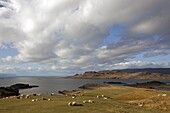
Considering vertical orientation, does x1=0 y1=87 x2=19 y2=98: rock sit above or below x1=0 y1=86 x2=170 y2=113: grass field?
above

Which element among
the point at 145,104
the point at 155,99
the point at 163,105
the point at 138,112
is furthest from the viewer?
the point at 155,99

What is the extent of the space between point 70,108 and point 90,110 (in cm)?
288

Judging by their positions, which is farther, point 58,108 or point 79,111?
point 58,108

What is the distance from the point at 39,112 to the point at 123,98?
3141 centimetres

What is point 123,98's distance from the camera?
6006 cm

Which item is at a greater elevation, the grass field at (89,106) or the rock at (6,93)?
the rock at (6,93)

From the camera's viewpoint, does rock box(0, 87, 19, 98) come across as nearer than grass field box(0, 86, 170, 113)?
No

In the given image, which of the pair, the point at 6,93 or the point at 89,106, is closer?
the point at 89,106

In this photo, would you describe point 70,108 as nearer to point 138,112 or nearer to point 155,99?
point 138,112

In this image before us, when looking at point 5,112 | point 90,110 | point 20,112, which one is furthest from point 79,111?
point 5,112

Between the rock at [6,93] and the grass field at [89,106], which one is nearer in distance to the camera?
the grass field at [89,106]

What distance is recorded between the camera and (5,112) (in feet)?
110

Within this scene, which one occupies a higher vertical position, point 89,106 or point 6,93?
point 6,93

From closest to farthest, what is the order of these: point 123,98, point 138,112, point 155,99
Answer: point 138,112 < point 155,99 < point 123,98
